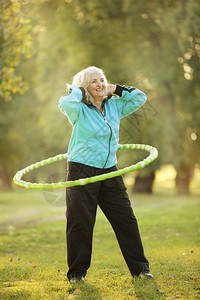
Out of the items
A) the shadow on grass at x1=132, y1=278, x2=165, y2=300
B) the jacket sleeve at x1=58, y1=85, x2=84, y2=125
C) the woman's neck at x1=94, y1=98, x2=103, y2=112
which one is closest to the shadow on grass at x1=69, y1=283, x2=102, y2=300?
the shadow on grass at x1=132, y1=278, x2=165, y2=300

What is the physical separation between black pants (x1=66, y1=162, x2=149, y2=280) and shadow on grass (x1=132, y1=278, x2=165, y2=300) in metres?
0.19

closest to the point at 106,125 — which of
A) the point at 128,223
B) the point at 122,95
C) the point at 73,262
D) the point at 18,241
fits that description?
the point at 122,95

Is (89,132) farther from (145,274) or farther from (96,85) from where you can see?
(145,274)

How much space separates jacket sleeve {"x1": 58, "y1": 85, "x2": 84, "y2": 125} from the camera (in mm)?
5125

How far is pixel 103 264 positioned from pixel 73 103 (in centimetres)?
313

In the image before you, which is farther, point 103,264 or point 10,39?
point 10,39

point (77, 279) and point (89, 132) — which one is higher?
point (89, 132)

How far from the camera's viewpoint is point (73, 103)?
202 inches

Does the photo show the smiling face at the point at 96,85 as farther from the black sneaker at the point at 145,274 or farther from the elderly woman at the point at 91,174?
the black sneaker at the point at 145,274

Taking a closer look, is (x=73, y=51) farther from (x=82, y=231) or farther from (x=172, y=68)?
(x=82, y=231)

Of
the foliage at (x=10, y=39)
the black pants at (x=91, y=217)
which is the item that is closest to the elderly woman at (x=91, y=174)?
the black pants at (x=91, y=217)

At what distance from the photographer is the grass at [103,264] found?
502cm

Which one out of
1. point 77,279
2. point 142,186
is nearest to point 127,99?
point 77,279

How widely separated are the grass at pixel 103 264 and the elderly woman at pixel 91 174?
1.01 feet
